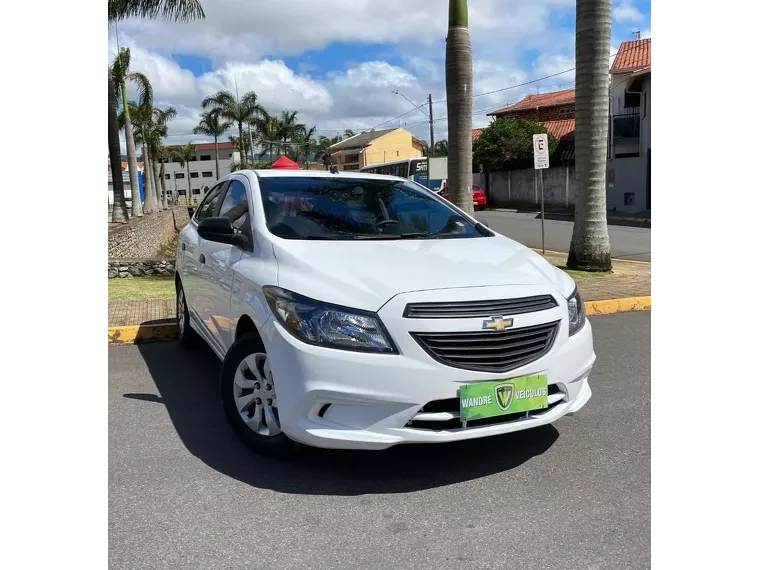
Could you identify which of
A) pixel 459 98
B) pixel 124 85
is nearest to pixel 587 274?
pixel 459 98

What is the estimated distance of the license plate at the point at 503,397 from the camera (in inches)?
113

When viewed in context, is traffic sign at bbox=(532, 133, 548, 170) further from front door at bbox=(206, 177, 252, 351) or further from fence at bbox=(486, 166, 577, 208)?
fence at bbox=(486, 166, 577, 208)

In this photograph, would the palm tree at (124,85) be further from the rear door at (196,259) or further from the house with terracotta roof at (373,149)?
the house with terracotta roof at (373,149)

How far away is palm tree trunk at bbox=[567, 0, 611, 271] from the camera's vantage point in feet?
27.4

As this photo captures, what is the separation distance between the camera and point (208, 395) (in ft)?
14.6

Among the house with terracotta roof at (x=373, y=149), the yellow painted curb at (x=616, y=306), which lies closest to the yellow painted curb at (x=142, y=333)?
the yellow painted curb at (x=616, y=306)

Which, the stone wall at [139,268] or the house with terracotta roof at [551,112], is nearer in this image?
the stone wall at [139,268]

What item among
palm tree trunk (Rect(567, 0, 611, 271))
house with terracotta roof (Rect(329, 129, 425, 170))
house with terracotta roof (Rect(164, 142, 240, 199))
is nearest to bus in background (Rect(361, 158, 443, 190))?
palm tree trunk (Rect(567, 0, 611, 271))

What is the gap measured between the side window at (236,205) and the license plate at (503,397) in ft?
6.54

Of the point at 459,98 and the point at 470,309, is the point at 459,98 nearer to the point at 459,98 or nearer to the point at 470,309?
the point at 459,98

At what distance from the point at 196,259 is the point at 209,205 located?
2.48 ft

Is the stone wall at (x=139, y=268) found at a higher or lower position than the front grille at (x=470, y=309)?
lower
